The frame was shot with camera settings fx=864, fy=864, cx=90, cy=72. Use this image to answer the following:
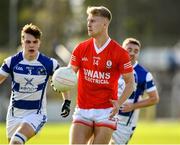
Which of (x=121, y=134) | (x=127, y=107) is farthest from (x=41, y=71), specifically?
(x=121, y=134)

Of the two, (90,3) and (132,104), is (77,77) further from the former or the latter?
(90,3)

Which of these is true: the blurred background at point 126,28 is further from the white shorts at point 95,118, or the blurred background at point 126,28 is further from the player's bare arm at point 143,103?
the white shorts at point 95,118

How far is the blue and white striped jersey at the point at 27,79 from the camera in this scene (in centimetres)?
1405

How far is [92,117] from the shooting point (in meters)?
13.0

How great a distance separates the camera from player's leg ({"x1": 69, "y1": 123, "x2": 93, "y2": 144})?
506 inches

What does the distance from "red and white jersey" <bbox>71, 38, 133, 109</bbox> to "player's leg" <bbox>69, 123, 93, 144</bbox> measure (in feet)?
1.05

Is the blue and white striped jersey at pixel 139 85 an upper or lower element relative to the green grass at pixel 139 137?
upper

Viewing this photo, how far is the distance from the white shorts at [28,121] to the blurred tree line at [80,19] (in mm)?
41906

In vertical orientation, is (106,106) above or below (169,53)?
above

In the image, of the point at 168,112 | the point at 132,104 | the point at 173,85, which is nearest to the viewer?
the point at 132,104

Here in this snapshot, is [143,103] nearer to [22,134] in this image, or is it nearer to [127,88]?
[127,88]

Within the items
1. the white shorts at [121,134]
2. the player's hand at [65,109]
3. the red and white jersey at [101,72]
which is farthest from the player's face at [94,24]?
the white shorts at [121,134]

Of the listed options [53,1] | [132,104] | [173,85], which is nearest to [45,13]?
[53,1]

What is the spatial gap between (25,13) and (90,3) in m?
5.24
